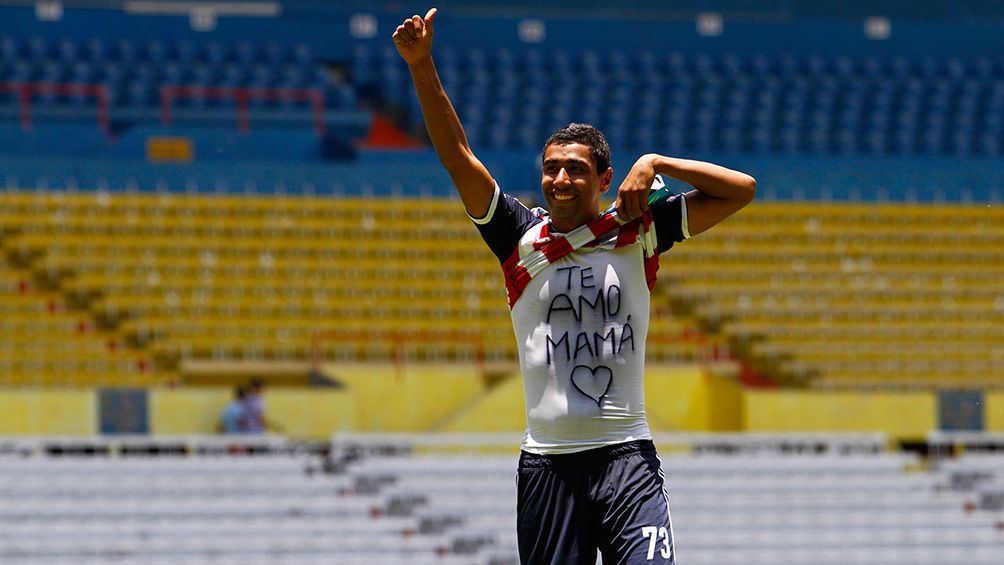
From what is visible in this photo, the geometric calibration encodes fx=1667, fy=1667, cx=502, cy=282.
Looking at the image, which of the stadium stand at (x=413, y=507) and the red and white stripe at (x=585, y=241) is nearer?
the red and white stripe at (x=585, y=241)

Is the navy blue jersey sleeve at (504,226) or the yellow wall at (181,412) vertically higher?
the navy blue jersey sleeve at (504,226)

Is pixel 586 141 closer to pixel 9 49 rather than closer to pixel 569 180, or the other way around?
pixel 569 180

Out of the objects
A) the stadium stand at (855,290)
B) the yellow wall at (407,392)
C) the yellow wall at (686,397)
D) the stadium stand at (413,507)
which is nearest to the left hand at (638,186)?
the stadium stand at (413,507)

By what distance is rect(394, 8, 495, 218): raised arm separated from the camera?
4.41m

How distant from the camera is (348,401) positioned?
17266 millimetres

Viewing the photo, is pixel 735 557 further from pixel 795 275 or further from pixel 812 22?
pixel 812 22

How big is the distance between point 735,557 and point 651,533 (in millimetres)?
6583

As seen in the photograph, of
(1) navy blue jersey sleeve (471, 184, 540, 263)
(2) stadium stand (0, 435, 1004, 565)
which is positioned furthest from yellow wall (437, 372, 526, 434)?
(1) navy blue jersey sleeve (471, 184, 540, 263)

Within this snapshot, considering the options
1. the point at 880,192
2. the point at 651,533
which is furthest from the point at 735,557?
the point at 880,192

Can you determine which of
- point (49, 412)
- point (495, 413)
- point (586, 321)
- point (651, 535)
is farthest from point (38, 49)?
point (651, 535)

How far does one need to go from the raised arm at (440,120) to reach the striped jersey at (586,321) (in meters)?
0.08

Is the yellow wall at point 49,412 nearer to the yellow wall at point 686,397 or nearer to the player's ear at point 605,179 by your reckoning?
the yellow wall at point 686,397

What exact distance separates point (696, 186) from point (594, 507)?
89 centimetres

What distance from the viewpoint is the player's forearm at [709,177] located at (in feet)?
14.1
